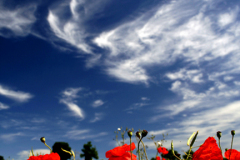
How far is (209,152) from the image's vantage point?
984 millimetres

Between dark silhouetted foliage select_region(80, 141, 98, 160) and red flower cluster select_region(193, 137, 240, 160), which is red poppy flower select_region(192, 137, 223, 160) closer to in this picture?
red flower cluster select_region(193, 137, 240, 160)

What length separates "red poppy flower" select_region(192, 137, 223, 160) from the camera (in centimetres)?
98

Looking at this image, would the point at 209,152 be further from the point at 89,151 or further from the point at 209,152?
the point at 89,151

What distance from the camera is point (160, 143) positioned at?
5.61 metres

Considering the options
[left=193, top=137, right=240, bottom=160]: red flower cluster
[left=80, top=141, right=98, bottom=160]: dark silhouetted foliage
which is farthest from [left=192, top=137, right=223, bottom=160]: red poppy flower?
[left=80, top=141, right=98, bottom=160]: dark silhouetted foliage

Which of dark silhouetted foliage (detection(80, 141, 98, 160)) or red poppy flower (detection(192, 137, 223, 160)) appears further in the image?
dark silhouetted foliage (detection(80, 141, 98, 160))

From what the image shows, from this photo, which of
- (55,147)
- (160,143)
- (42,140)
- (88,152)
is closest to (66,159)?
(55,147)

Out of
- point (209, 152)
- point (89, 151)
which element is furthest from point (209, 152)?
point (89, 151)

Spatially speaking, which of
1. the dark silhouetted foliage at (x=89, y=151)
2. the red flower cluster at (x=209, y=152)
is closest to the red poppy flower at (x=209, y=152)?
the red flower cluster at (x=209, y=152)

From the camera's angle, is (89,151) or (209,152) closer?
(209,152)

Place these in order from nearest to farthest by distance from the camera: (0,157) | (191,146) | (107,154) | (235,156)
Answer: (191,146) → (235,156) → (107,154) → (0,157)

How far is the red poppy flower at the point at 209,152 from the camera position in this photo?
981mm

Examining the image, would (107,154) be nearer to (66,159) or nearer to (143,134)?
(143,134)

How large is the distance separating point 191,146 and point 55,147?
5397cm
